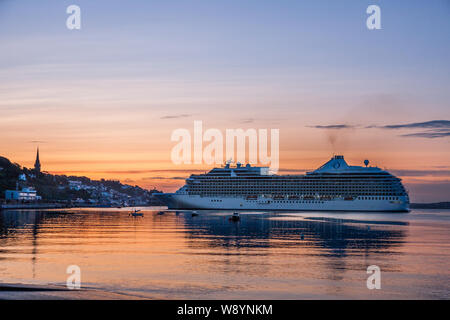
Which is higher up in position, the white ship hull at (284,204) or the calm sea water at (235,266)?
the white ship hull at (284,204)

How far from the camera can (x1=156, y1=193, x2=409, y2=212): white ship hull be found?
122 m

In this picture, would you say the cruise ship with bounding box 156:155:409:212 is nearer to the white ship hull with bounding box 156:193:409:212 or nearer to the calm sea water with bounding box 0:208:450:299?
the white ship hull with bounding box 156:193:409:212

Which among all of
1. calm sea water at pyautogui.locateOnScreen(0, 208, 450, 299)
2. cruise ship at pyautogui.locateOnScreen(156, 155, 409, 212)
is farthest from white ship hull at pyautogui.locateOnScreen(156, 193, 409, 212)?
calm sea water at pyautogui.locateOnScreen(0, 208, 450, 299)

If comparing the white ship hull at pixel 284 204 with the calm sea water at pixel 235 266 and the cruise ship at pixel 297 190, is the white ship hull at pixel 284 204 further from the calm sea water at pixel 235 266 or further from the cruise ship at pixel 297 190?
the calm sea water at pixel 235 266

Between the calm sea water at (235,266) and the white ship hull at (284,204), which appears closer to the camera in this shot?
the calm sea water at (235,266)

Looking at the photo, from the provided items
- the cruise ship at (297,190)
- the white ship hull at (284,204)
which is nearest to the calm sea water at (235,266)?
the white ship hull at (284,204)

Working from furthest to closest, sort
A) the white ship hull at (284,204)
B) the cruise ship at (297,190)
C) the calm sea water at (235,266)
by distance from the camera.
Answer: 1. the cruise ship at (297,190)
2. the white ship hull at (284,204)
3. the calm sea water at (235,266)

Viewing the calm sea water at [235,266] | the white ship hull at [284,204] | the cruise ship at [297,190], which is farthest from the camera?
the cruise ship at [297,190]

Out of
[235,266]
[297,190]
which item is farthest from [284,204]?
[235,266]

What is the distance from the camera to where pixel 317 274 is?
26.2 m

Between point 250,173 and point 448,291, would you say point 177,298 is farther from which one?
point 250,173

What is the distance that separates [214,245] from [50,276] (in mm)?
16932

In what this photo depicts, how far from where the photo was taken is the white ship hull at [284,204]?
122 metres
